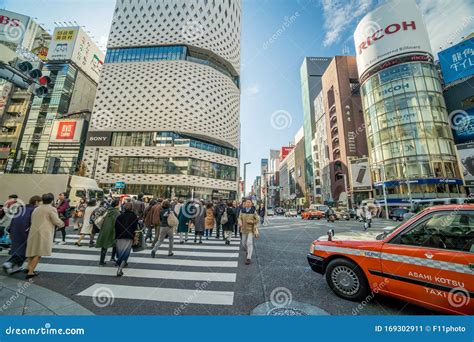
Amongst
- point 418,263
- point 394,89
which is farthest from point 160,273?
point 394,89

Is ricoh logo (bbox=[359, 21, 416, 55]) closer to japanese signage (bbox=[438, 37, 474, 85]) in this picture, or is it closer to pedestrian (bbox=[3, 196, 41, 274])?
japanese signage (bbox=[438, 37, 474, 85])

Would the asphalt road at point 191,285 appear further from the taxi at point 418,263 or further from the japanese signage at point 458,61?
the japanese signage at point 458,61

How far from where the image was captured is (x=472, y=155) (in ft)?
82.9

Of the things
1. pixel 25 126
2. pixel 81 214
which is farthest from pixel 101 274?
pixel 25 126

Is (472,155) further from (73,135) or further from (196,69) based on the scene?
(73,135)

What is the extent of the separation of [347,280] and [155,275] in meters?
4.12

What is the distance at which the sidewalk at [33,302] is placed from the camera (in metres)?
2.88

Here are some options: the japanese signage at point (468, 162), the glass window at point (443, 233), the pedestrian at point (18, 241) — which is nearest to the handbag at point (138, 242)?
the pedestrian at point (18, 241)

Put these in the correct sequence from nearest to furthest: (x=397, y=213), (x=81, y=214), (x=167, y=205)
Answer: (x=167, y=205) → (x=81, y=214) → (x=397, y=213)

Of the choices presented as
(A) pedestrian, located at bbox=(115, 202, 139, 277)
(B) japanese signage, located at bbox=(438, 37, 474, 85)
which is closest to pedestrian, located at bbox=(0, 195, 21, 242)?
(A) pedestrian, located at bbox=(115, 202, 139, 277)

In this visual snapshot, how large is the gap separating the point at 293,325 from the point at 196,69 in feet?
180

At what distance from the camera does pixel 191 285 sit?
4.08 metres

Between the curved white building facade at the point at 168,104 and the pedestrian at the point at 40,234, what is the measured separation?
120 ft

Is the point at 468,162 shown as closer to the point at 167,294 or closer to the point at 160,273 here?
the point at 160,273
